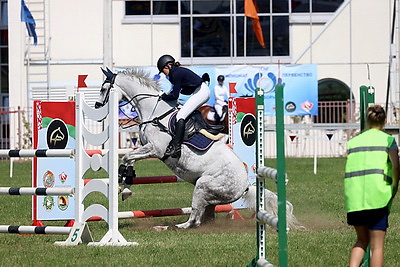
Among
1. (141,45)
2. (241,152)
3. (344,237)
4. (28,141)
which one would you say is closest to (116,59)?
(141,45)

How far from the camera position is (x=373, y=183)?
7.08 meters

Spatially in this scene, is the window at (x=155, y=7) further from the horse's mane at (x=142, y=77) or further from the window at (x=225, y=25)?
the horse's mane at (x=142, y=77)

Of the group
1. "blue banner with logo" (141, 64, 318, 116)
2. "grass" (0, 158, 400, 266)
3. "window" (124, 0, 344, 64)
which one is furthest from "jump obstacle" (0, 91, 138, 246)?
"window" (124, 0, 344, 64)

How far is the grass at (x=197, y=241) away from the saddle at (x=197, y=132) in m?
1.09

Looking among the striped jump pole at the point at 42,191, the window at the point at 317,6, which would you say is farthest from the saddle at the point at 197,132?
the window at the point at 317,6

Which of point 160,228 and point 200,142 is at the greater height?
point 200,142

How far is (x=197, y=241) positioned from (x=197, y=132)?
2.10m

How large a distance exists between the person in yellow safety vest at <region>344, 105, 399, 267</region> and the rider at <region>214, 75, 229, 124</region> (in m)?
22.4

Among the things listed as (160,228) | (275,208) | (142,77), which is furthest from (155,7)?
(275,208)

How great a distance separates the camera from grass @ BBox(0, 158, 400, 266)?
9094 millimetres

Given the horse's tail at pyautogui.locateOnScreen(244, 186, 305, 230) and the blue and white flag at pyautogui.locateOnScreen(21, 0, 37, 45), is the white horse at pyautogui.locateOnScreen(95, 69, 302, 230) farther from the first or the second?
the blue and white flag at pyautogui.locateOnScreen(21, 0, 37, 45)

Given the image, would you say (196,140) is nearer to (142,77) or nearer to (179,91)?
(179,91)

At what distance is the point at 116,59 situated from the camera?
1353 inches

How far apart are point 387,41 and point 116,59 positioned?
9315 mm
